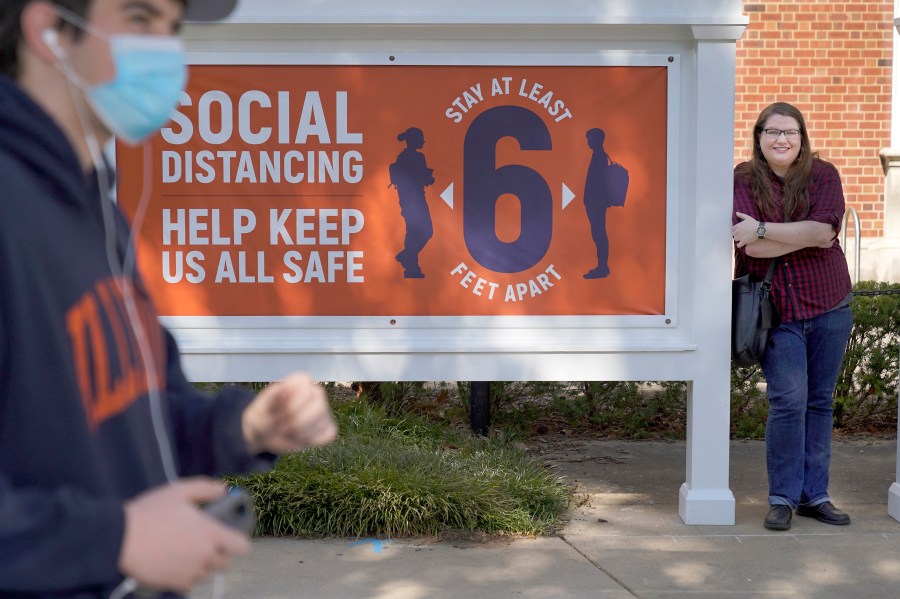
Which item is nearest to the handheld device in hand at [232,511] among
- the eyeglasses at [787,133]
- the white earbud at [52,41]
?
the white earbud at [52,41]

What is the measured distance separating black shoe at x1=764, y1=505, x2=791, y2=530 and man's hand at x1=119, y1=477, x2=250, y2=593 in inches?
167

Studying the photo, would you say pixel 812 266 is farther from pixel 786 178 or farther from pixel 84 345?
pixel 84 345

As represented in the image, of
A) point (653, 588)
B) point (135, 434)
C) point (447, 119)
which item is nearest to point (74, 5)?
point (135, 434)

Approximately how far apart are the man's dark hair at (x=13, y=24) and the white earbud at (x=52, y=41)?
0.9 inches

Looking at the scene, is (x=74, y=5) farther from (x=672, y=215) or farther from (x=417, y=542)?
(x=672, y=215)

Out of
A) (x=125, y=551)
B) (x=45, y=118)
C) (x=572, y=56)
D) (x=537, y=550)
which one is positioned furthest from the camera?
(x=572, y=56)

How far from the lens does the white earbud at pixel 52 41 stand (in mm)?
1398

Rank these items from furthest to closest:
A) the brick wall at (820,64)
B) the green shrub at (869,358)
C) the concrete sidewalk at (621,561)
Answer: the brick wall at (820,64) → the green shrub at (869,358) → the concrete sidewalk at (621,561)

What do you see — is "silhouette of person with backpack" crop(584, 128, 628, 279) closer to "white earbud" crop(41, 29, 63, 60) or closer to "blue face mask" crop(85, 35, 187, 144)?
"blue face mask" crop(85, 35, 187, 144)

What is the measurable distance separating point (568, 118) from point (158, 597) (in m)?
4.06

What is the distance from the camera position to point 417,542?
Answer: 4.88m

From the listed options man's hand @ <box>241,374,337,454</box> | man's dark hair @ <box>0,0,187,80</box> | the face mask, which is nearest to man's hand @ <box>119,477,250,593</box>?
man's hand @ <box>241,374,337,454</box>

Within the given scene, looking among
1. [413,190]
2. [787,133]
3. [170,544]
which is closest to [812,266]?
[787,133]

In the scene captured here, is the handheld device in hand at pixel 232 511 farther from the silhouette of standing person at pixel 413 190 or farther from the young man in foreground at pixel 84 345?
the silhouette of standing person at pixel 413 190
